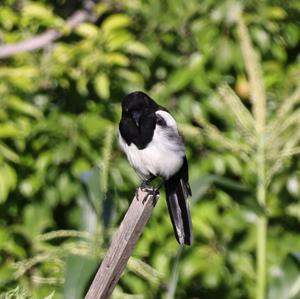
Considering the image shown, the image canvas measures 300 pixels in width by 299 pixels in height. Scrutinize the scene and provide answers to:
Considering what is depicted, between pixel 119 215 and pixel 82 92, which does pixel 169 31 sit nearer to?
pixel 82 92

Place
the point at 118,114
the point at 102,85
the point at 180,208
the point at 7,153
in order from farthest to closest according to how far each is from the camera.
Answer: the point at 118,114 → the point at 102,85 → the point at 7,153 → the point at 180,208

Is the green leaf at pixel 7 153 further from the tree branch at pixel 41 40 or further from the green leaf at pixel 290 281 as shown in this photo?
the green leaf at pixel 290 281

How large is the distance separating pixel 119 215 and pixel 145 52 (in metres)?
0.79

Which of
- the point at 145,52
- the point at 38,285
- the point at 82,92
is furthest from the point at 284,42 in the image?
the point at 38,285

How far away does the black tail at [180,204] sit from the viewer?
2.89 m

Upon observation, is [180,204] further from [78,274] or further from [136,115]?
[78,274]

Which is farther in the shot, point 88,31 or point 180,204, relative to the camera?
point 88,31

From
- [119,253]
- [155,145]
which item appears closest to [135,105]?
[155,145]

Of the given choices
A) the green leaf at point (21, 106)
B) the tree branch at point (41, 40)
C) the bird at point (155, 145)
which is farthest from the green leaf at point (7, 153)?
the bird at point (155, 145)

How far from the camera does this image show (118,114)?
182 inches

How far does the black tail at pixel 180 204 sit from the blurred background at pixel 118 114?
1.13 m

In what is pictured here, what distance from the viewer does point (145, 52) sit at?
4598mm

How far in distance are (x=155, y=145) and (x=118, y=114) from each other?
1315mm

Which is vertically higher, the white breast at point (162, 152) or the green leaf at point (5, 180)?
the white breast at point (162, 152)
